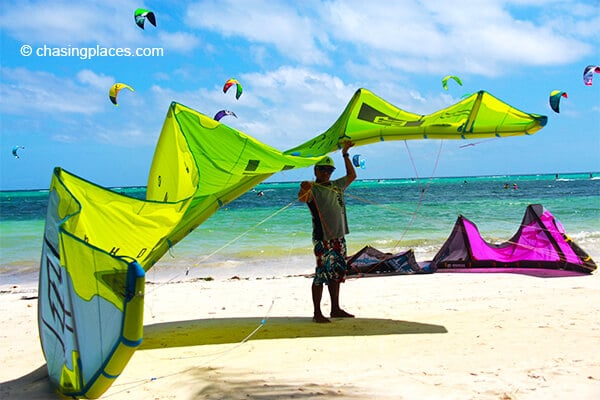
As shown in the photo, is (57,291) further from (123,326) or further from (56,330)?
(123,326)

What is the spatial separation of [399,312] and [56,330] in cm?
332

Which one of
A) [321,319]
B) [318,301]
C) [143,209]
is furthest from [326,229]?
[143,209]

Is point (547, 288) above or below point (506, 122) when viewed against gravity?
below

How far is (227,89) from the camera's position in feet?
32.6

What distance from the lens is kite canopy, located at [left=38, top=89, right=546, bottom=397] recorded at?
101 inches

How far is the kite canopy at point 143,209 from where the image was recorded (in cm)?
256

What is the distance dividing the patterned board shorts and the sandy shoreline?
43 centimetres

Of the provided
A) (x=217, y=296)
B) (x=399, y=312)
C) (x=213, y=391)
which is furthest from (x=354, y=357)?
(x=217, y=296)

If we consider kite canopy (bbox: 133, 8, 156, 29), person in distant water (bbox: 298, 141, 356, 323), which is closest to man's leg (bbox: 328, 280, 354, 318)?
person in distant water (bbox: 298, 141, 356, 323)

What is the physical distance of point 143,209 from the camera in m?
3.90

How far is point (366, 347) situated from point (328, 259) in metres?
0.99

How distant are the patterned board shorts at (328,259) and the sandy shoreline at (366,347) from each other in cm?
43

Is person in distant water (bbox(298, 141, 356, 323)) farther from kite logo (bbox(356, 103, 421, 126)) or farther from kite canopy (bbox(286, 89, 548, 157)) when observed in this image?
kite logo (bbox(356, 103, 421, 126))

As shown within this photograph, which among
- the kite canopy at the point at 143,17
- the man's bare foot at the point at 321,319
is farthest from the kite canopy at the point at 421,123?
the kite canopy at the point at 143,17
